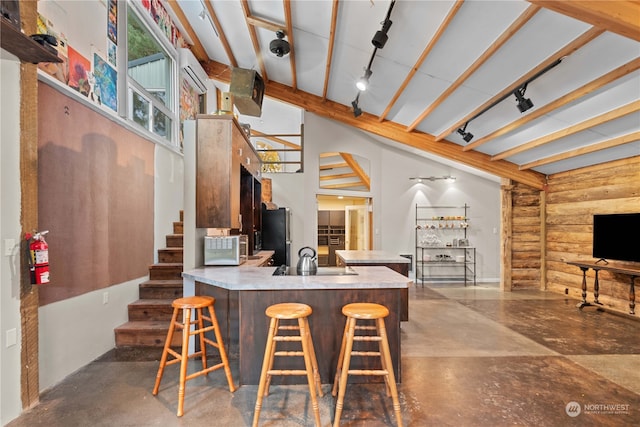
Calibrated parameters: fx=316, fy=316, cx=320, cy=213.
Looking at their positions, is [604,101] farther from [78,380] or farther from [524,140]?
[78,380]

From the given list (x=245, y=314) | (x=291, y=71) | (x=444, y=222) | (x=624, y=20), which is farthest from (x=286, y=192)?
(x=624, y=20)

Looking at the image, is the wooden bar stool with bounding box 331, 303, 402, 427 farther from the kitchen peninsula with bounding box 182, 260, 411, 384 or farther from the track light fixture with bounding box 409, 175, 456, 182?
the track light fixture with bounding box 409, 175, 456, 182

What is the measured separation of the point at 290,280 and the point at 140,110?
3180 millimetres

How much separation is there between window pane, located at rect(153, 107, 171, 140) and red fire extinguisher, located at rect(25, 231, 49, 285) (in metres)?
2.65

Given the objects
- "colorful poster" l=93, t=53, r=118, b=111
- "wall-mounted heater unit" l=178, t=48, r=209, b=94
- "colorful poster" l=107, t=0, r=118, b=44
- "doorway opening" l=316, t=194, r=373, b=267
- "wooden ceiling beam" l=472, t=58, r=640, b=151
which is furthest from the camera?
"doorway opening" l=316, t=194, r=373, b=267

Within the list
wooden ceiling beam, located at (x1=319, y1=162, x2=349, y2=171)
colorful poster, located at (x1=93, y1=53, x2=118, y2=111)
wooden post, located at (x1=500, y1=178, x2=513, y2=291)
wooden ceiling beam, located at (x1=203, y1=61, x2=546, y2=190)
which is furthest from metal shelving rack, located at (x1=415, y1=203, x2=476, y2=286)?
colorful poster, located at (x1=93, y1=53, x2=118, y2=111)

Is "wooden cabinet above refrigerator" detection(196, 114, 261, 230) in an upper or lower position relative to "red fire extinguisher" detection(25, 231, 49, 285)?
upper

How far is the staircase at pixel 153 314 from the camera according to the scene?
3278mm

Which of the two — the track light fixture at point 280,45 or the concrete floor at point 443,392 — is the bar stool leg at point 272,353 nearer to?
the concrete floor at point 443,392

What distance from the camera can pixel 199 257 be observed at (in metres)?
3.23

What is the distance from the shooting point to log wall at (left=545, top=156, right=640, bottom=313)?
4.72m

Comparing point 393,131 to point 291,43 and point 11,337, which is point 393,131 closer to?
point 291,43

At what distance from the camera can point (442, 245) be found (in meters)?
7.33

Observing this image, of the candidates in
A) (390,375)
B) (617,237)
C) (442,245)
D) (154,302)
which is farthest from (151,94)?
(617,237)
